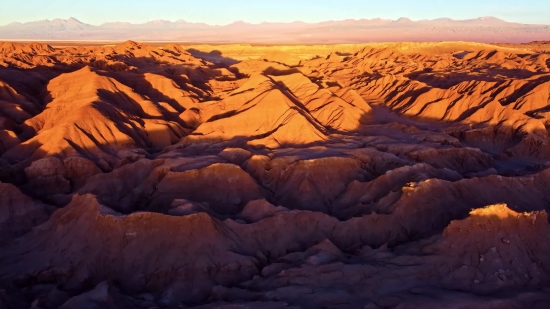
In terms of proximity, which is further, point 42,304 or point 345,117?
point 345,117

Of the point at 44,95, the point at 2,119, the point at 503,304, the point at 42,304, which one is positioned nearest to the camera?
the point at 503,304

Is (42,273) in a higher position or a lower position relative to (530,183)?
lower

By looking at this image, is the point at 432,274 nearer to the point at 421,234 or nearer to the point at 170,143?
the point at 421,234

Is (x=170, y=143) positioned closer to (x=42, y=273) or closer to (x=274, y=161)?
(x=274, y=161)

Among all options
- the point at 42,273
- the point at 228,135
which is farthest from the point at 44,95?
the point at 42,273

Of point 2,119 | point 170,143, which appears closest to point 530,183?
point 170,143

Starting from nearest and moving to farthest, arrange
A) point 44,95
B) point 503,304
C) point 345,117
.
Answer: point 503,304 < point 345,117 < point 44,95
